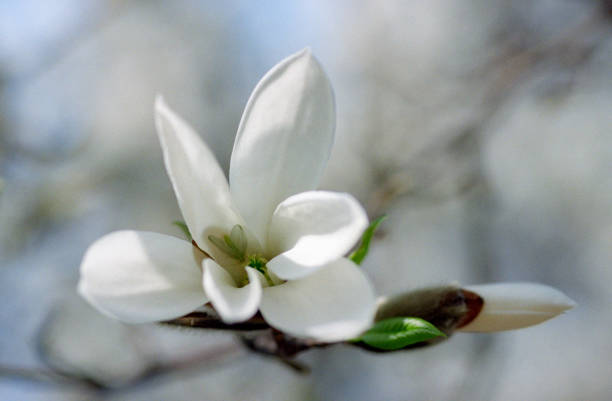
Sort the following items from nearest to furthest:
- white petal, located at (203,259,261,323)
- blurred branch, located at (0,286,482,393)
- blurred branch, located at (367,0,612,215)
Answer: white petal, located at (203,259,261,323) < blurred branch, located at (0,286,482,393) < blurred branch, located at (367,0,612,215)

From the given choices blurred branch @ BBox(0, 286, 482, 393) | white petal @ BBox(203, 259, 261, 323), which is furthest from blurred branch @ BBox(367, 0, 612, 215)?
white petal @ BBox(203, 259, 261, 323)

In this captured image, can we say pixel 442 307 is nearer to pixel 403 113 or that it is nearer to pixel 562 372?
pixel 403 113

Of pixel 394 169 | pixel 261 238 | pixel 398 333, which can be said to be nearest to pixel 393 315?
pixel 398 333

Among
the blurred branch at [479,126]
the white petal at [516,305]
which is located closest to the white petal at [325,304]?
the white petal at [516,305]

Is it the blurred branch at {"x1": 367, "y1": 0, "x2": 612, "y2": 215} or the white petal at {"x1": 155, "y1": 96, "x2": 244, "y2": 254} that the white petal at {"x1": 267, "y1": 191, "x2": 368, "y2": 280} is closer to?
the white petal at {"x1": 155, "y1": 96, "x2": 244, "y2": 254}

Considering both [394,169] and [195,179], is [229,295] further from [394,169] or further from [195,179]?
[394,169]

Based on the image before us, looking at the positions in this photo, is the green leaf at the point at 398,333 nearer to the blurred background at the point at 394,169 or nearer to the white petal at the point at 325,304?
the white petal at the point at 325,304

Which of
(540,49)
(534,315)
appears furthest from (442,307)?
(540,49)
